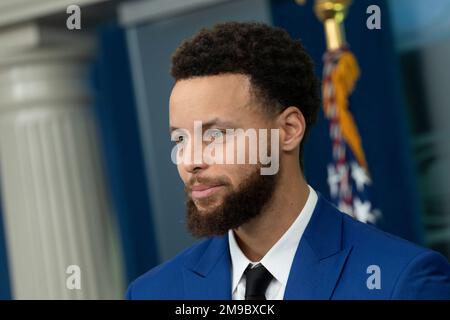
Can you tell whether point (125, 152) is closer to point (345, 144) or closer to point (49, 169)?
point (49, 169)

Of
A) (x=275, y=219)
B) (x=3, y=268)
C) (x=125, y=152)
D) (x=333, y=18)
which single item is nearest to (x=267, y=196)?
(x=275, y=219)

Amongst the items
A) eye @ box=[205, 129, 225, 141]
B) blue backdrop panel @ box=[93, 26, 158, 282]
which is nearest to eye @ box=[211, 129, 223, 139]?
eye @ box=[205, 129, 225, 141]

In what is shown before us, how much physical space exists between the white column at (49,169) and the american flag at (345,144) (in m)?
0.82

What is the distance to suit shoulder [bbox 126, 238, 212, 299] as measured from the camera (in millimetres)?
1077

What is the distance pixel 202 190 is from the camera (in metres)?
0.95

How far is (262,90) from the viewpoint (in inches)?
37.8

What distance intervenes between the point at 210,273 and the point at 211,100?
0.71 feet

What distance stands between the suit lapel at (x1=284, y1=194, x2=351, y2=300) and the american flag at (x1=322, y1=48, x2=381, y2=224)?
100 cm

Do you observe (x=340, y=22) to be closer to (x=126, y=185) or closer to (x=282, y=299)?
(x=126, y=185)

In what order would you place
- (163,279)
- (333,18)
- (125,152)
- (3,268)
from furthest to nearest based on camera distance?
1. (3,268)
2. (125,152)
3. (333,18)
4. (163,279)

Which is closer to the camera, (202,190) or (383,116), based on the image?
(202,190)

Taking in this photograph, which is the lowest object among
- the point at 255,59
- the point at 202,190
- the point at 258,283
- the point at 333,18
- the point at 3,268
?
the point at 3,268
